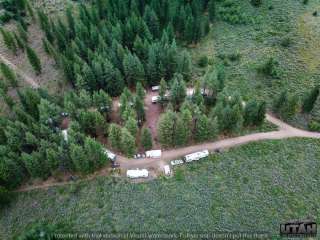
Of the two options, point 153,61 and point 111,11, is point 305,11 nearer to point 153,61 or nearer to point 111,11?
point 153,61

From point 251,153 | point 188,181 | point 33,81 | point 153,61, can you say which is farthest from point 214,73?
point 33,81

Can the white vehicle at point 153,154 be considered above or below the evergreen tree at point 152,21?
below

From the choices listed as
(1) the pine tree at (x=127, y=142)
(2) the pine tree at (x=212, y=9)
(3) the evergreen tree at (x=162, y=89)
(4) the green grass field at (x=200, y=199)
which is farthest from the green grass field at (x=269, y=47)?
(1) the pine tree at (x=127, y=142)

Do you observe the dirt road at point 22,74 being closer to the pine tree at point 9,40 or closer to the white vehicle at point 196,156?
the pine tree at point 9,40

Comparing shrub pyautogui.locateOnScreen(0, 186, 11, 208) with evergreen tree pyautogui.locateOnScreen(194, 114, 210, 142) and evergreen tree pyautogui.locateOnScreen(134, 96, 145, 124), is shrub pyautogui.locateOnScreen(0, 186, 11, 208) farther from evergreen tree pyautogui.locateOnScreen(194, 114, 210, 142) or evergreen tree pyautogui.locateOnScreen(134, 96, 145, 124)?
evergreen tree pyautogui.locateOnScreen(194, 114, 210, 142)

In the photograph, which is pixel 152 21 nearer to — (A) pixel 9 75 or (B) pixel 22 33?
(B) pixel 22 33

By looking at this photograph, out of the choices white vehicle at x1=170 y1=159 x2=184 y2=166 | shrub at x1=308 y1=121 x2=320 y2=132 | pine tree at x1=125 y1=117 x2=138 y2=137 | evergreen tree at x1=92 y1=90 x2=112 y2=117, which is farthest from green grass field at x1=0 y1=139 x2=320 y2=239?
evergreen tree at x1=92 y1=90 x2=112 y2=117
